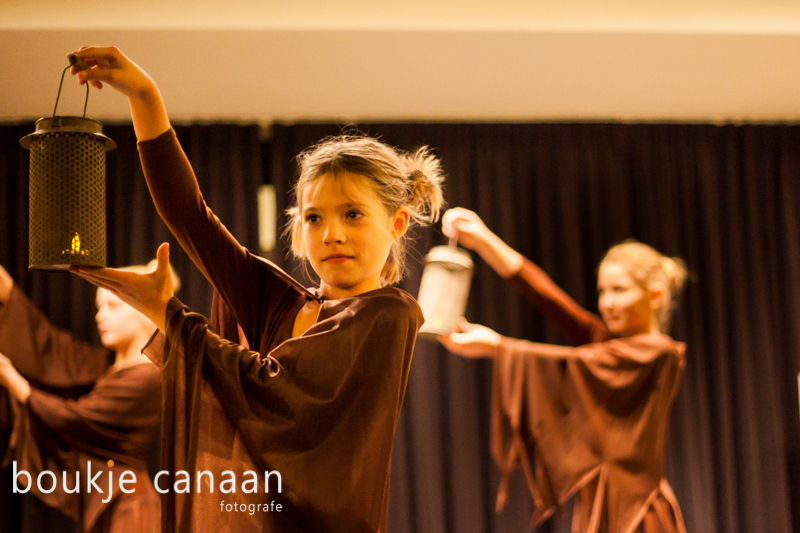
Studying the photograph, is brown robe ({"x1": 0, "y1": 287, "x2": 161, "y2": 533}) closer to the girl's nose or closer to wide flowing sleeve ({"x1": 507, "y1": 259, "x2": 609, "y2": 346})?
wide flowing sleeve ({"x1": 507, "y1": 259, "x2": 609, "y2": 346})

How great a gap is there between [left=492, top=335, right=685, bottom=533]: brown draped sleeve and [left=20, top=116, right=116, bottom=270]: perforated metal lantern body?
167 cm

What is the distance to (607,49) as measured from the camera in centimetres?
245

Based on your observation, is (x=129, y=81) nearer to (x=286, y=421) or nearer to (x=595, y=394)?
(x=286, y=421)

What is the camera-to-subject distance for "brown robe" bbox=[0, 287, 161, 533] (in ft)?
7.32

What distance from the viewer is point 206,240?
2.75 feet

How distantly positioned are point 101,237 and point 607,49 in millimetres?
2130

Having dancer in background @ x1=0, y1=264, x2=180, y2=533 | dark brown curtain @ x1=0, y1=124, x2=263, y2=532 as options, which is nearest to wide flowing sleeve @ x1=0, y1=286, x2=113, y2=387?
dancer in background @ x1=0, y1=264, x2=180, y2=533

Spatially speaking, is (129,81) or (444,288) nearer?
(129,81)

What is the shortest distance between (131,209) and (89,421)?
37.4 inches

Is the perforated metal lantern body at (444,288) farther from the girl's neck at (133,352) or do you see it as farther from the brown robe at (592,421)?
the girl's neck at (133,352)

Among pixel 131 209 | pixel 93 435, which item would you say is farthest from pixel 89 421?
pixel 131 209

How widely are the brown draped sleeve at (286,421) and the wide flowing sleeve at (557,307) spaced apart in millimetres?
1713

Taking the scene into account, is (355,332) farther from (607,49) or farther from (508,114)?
(508,114)

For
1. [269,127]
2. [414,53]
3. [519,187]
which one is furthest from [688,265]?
[269,127]
